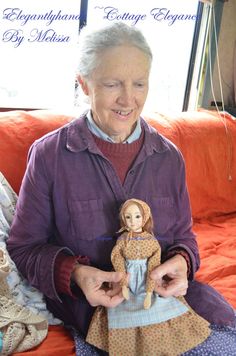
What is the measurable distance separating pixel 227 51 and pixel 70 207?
6.49ft

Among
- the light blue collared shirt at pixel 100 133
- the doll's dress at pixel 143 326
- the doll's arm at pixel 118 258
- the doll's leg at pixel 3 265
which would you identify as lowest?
the doll's dress at pixel 143 326

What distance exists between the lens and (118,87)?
101cm

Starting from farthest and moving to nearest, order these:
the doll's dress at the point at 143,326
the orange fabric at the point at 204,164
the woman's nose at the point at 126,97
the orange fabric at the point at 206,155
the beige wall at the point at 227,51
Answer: the beige wall at the point at 227,51 < the orange fabric at the point at 206,155 < the orange fabric at the point at 204,164 < the woman's nose at the point at 126,97 < the doll's dress at the point at 143,326

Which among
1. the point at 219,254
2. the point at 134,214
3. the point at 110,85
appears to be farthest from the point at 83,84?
the point at 219,254

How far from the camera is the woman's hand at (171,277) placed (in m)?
0.94

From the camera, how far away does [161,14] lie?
9.06ft

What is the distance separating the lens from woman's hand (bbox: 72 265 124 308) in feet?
2.98

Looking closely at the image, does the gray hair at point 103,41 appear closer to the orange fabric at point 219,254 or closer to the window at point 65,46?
the orange fabric at point 219,254

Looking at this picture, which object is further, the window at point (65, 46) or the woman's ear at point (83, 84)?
the window at point (65, 46)

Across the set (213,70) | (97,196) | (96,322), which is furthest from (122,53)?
(213,70)

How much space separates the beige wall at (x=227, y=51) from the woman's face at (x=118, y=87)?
1.64m

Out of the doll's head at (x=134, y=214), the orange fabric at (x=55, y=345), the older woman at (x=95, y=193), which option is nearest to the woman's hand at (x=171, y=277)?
the older woman at (x=95, y=193)

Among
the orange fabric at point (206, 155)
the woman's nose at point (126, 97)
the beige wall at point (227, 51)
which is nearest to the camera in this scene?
the woman's nose at point (126, 97)

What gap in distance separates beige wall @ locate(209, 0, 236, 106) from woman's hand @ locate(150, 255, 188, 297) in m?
1.83
